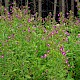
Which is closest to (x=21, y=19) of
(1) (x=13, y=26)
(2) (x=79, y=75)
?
(1) (x=13, y=26)

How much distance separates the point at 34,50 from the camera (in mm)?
2764

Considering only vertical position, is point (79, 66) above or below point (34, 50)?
below

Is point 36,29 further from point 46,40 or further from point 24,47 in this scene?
point 24,47

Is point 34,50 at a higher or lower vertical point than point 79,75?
higher

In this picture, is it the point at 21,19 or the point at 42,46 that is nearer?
the point at 42,46

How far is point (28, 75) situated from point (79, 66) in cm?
75

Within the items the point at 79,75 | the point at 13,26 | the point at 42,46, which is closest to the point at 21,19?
the point at 13,26

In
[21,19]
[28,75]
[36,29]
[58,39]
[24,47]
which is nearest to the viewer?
[28,75]

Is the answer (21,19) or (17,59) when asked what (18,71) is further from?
(21,19)

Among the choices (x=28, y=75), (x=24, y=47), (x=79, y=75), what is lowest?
(x=79, y=75)

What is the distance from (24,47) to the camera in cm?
271

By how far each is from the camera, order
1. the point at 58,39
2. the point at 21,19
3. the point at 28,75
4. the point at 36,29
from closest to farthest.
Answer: the point at 28,75
the point at 58,39
the point at 21,19
the point at 36,29

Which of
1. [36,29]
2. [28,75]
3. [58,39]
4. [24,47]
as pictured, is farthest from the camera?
[36,29]

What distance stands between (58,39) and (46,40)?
13 cm
